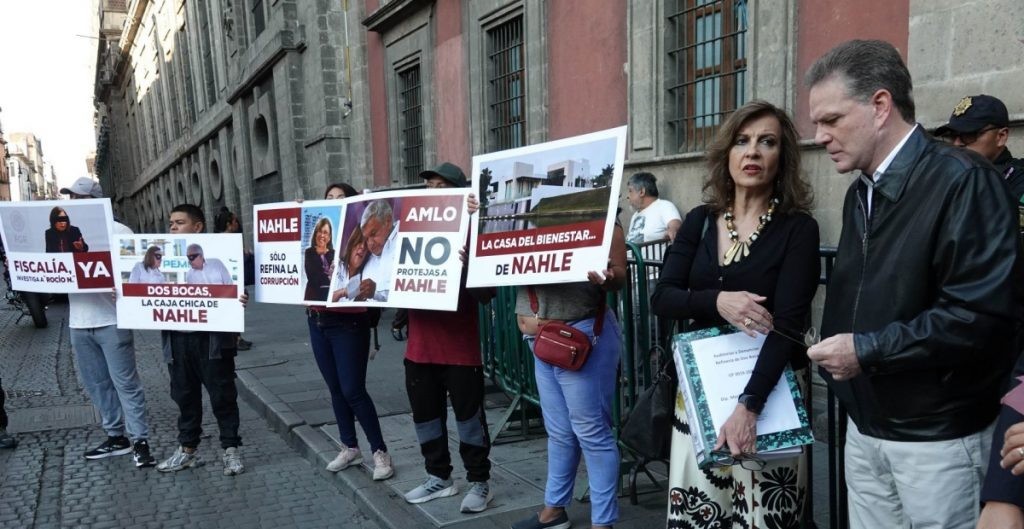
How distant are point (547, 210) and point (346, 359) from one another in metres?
1.80

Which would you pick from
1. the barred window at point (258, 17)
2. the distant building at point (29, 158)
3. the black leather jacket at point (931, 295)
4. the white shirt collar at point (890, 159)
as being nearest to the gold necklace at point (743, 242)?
the black leather jacket at point (931, 295)

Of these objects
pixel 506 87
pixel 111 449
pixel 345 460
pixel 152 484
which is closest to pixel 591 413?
pixel 345 460

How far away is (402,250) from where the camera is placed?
387 centimetres

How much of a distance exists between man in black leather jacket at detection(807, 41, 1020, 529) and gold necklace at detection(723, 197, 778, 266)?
1.40 feet

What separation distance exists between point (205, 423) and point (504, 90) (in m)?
6.69

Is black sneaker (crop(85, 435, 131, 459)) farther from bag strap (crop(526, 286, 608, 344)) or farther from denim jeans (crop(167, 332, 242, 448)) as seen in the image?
bag strap (crop(526, 286, 608, 344))

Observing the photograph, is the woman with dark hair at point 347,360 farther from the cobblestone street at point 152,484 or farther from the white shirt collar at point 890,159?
the white shirt collar at point 890,159

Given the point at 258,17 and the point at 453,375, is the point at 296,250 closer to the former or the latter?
the point at 453,375

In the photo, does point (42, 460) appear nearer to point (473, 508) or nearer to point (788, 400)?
point (473, 508)

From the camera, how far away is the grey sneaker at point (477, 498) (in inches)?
151

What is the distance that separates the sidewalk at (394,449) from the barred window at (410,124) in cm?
573

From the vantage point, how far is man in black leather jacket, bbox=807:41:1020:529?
158cm

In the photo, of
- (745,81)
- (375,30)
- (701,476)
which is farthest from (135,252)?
(375,30)

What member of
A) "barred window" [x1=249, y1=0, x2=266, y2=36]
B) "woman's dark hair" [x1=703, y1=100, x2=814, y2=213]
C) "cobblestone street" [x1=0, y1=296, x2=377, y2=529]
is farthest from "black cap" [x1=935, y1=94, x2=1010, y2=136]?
"barred window" [x1=249, y1=0, x2=266, y2=36]
